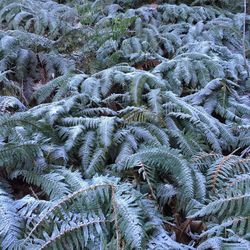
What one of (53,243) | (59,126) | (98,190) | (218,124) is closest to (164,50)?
(218,124)

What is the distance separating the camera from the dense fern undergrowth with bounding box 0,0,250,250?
2322mm

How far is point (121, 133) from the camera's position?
3.22 meters

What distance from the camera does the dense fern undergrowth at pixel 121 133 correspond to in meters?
2.32

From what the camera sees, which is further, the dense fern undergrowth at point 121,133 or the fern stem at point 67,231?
the dense fern undergrowth at point 121,133

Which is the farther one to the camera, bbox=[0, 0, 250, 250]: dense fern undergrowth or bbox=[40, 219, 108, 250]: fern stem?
bbox=[0, 0, 250, 250]: dense fern undergrowth

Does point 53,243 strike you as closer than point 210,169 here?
Yes

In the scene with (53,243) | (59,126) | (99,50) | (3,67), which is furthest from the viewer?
(99,50)

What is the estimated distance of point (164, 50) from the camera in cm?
546

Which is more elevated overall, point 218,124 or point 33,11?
point 33,11

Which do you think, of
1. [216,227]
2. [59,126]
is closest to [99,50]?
[59,126]

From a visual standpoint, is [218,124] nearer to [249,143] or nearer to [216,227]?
[249,143]

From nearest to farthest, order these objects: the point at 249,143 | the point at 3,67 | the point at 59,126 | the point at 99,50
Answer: the point at 59,126 < the point at 249,143 < the point at 3,67 < the point at 99,50

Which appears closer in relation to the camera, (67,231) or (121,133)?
(67,231)

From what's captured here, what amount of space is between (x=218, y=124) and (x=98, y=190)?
1.75 m
